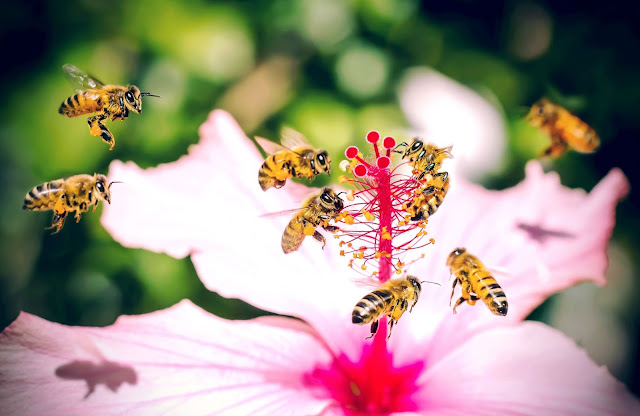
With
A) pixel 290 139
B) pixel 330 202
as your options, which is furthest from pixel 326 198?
pixel 290 139

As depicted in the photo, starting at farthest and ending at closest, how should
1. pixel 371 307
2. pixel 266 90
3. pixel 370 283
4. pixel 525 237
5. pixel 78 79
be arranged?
pixel 266 90 < pixel 525 237 < pixel 78 79 < pixel 370 283 < pixel 371 307

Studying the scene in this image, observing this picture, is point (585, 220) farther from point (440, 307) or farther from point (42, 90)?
point (42, 90)

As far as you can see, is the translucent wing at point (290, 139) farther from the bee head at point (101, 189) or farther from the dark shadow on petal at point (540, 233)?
the dark shadow on petal at point (540, 233)

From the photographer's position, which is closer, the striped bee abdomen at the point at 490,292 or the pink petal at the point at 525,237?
the striped bee abdomen at the point at 490,292

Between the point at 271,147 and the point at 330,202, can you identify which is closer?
the point at 330,202

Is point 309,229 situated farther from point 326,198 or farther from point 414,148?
point 414,148

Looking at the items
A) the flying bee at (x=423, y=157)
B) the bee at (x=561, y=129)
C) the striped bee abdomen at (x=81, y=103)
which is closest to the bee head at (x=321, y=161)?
the flying bee at (x=423, y=157)

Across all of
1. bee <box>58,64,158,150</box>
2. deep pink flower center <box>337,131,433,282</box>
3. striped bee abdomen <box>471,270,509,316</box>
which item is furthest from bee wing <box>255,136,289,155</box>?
striped bee abdomen <box>471,270,509,316</box>
